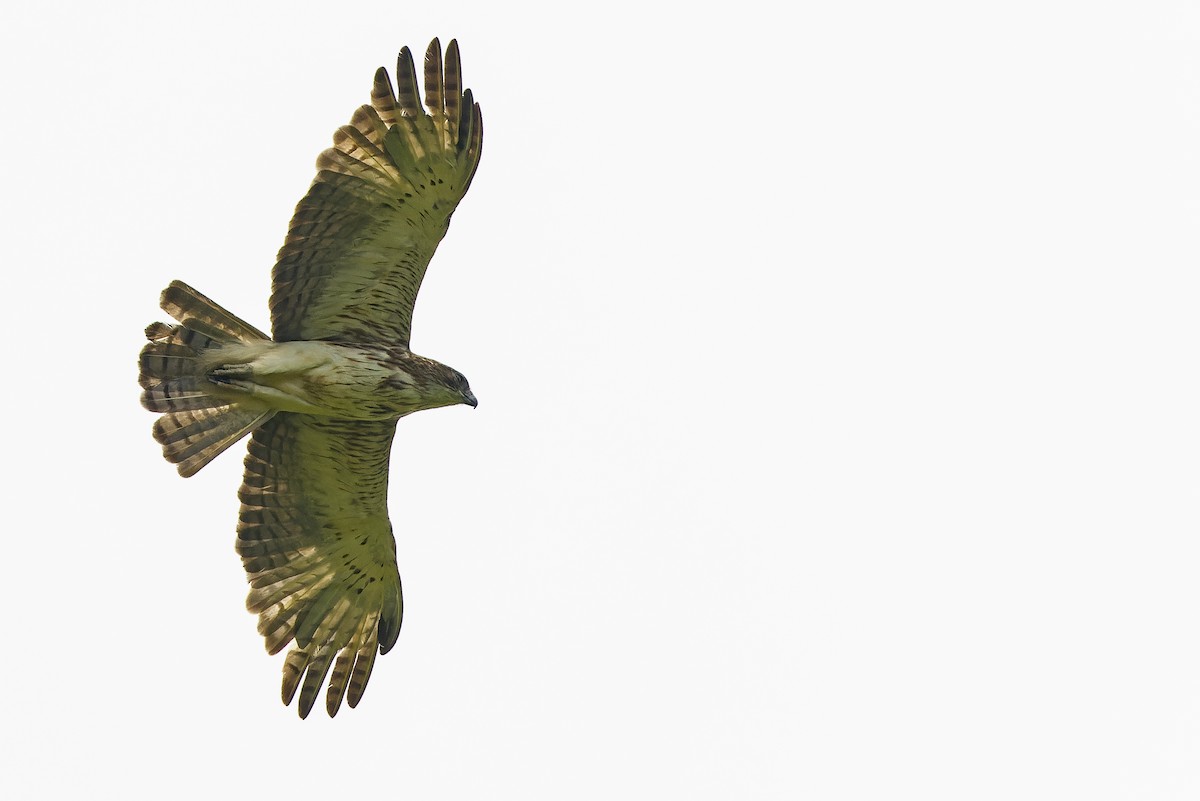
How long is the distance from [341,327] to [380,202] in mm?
985

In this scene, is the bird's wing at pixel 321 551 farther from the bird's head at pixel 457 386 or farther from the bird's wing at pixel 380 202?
the bird's wing at pixel 380 202

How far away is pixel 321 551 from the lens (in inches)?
567

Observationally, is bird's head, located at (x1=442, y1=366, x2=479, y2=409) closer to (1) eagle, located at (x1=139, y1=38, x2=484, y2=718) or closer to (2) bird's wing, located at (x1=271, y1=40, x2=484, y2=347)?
(1) eagle, located at (x1=139, y1=38, x2=484, y2=718)

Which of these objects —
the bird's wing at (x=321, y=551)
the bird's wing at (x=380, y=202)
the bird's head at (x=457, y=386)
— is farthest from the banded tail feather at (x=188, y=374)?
the bird's head at (x=457, y=386)

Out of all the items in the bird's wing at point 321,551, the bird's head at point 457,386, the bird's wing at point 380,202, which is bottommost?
the bird's wing at point 321,551

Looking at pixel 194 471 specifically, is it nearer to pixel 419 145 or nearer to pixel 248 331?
pixel 248 331

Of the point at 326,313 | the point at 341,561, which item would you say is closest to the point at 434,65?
the point at 326,313

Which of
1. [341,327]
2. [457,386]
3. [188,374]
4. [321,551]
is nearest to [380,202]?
[341,327]

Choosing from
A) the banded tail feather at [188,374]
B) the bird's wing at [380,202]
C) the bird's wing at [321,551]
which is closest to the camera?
the bird's wing at [380,202]

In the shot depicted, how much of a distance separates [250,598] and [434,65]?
14.4 feet

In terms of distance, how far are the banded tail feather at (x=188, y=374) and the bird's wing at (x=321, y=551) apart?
780 millimetres

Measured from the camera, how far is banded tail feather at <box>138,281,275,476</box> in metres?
12.8

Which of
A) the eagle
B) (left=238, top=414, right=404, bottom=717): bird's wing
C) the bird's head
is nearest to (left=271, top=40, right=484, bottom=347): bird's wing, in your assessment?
the eagle

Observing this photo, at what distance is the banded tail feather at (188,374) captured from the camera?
12.8 metres
